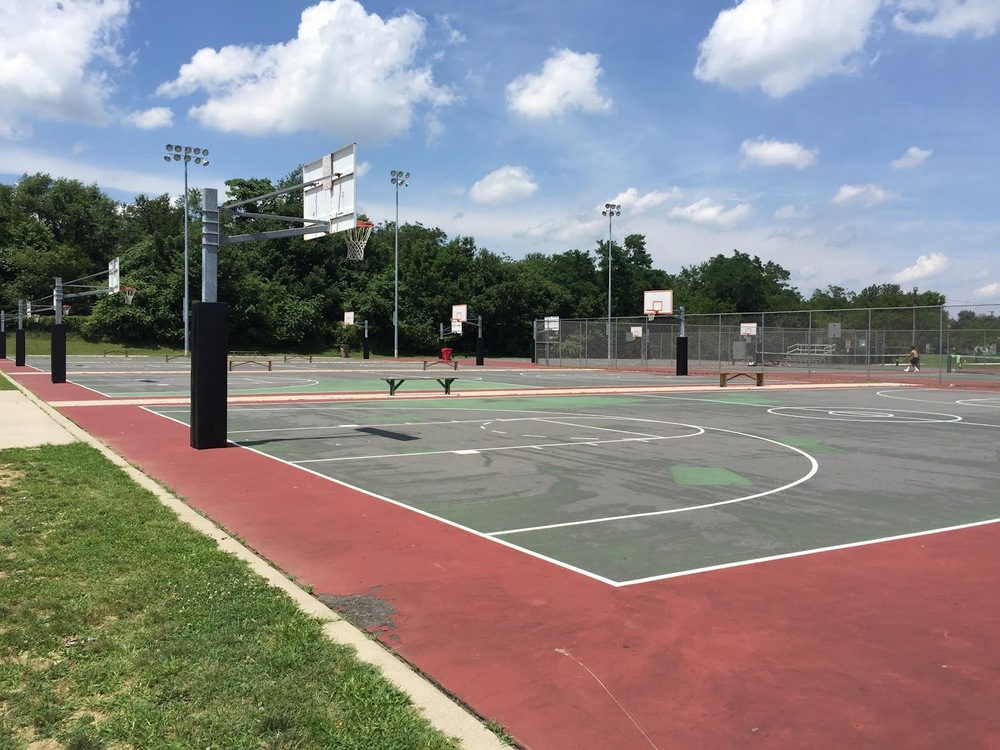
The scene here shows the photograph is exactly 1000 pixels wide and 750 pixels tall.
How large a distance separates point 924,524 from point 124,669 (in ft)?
23.9

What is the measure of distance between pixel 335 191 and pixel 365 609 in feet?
33.9

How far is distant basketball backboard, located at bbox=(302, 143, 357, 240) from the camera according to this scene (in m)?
13.7

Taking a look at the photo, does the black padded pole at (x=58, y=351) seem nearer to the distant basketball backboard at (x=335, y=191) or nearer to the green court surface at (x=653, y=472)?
the green court surface at (x=653, y=472)

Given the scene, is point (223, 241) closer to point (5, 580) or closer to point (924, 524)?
point (5, 580)

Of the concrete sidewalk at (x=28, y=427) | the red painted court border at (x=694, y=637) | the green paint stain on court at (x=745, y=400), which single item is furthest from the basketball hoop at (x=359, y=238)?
the green paint stain on court at (x=745, y=400)

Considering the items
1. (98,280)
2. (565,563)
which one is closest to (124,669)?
(565,563)

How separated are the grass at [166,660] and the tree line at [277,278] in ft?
221

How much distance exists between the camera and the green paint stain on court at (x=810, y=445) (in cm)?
1311

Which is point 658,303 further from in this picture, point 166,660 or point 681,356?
point 166,660

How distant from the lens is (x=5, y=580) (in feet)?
18.1

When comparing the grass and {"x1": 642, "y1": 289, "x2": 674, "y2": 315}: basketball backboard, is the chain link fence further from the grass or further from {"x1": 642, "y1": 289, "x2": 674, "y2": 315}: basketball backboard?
the grass

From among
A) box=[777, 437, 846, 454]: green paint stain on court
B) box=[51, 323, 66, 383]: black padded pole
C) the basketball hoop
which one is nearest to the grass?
box=[777, 437, 846, 454]: green paint stain on court

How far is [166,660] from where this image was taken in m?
4.22

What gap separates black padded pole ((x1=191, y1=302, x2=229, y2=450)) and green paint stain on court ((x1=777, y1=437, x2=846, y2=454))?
9.71 meters
